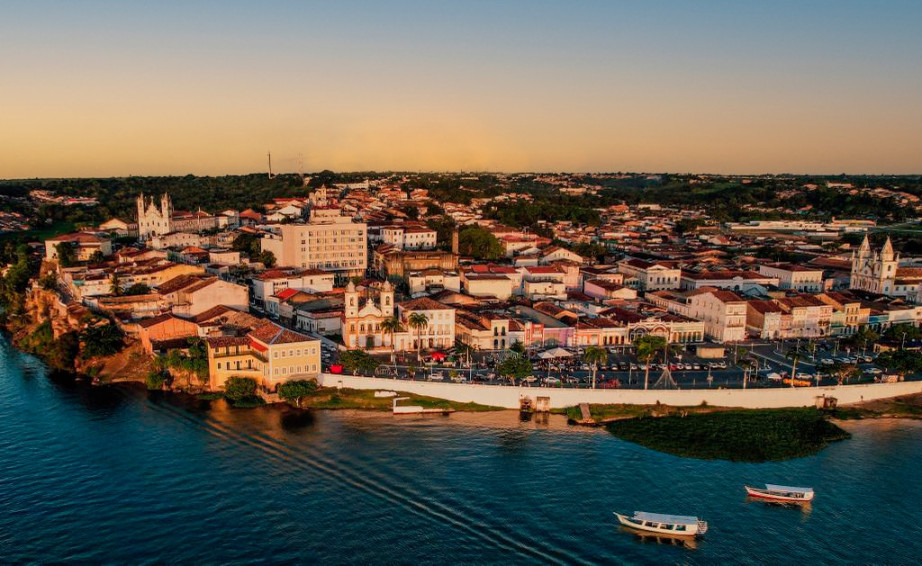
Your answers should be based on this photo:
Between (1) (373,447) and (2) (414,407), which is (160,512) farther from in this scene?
(2) (414,407)

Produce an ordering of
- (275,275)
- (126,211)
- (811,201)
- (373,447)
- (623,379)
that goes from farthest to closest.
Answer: (811,201)
(126,211)
(275,275)
(623,379)
(373,447)

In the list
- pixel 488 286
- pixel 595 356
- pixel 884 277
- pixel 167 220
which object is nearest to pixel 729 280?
pixel 884 277

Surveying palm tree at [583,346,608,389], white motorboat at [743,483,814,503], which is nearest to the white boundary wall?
palm tree at [583,346,608,389]

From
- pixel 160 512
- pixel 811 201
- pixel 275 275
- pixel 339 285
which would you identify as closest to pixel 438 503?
pixel 160 512

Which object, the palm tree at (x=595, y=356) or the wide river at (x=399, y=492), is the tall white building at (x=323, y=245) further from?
the palm tree at (x=595, y=356)

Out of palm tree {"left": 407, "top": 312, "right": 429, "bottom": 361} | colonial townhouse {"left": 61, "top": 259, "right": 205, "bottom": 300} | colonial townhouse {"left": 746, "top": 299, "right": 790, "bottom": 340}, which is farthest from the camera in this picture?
colonial townhouse {"left": 61, "top": 259, "right": 205, "bottom": 300}

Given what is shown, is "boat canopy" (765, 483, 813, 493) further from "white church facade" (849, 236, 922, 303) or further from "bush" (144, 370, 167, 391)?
"white church facade" (849, 236, 922, 303)
